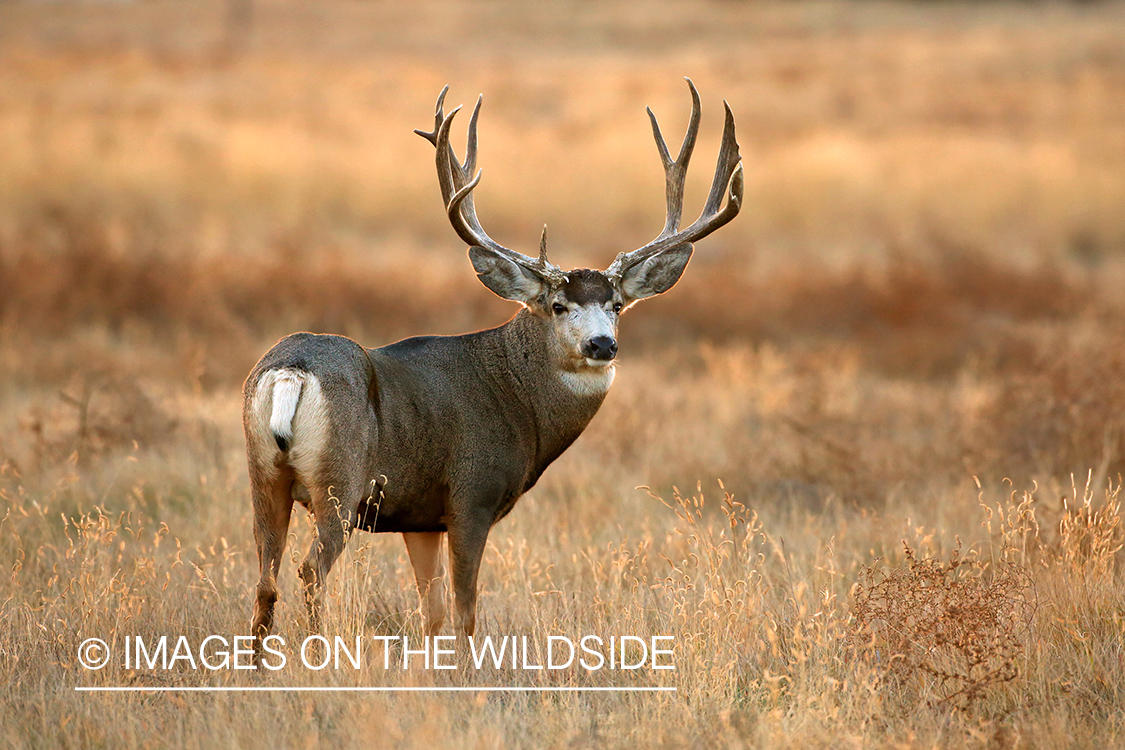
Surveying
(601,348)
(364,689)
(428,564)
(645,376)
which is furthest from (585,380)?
(645,376)

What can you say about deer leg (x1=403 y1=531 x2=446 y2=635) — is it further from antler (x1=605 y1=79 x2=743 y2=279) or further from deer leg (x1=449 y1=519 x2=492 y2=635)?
antler (x1=605 y1=79 x2=743 y2=279)

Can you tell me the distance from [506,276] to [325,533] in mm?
1718

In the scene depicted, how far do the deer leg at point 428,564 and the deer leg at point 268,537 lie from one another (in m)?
0.92

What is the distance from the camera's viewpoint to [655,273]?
20.3ft

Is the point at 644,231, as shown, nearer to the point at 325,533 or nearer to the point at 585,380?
the point at 585,380

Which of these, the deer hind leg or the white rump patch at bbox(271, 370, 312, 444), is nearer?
the white rump patch at bbox(271, 370, 312, 444)

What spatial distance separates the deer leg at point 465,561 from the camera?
5.33m

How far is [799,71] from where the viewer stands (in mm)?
33469

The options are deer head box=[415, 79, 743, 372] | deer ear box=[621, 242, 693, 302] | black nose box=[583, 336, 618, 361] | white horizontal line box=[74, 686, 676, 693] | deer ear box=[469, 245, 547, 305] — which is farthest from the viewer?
deer ear box=[621, 242, 693, 302]

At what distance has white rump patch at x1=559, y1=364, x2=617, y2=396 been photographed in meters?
5.87

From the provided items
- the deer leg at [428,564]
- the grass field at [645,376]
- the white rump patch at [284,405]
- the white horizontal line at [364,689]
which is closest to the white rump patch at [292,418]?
the white rump patch at [284,405]

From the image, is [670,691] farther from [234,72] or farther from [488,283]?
[234,72]

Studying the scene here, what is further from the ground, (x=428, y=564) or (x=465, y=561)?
(x=428, y=564)

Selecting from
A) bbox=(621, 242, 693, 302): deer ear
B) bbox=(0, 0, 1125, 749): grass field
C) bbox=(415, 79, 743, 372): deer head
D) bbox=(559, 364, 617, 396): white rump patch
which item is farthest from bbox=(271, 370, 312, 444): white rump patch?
bbox=(621, 242, 693, 302): deer ear
